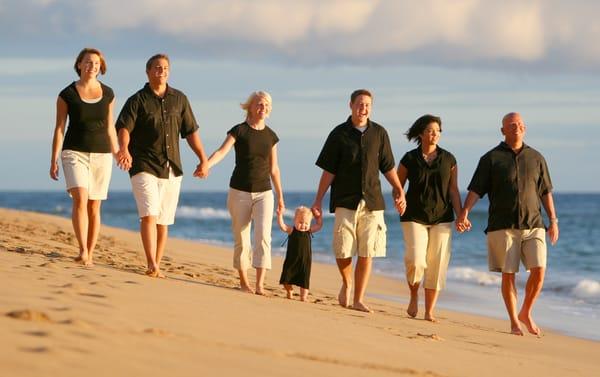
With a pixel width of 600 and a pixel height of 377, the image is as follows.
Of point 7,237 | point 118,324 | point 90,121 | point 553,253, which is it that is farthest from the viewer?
point 553,253

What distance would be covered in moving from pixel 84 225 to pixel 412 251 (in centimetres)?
288

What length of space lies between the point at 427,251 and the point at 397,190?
2.05 feet

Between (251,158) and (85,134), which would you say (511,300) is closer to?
(251,158)

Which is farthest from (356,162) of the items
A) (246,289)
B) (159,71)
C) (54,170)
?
(54,170)

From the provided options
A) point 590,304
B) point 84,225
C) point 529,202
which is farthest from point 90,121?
point 590,304

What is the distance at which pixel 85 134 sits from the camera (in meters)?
9.03

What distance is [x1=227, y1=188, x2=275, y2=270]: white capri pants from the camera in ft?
30.1

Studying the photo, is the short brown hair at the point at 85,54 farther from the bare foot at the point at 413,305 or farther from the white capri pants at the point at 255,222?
the bare foot at the point at 413,305

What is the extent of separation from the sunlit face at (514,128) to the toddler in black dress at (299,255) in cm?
183

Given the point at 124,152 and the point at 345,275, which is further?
the point at 345,275

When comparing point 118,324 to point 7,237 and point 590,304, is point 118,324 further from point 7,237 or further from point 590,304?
point 590,304

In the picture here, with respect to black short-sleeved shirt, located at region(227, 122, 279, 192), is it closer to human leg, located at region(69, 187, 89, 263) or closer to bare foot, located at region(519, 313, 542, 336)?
human leg, located at region(69, 187, 89, 263)

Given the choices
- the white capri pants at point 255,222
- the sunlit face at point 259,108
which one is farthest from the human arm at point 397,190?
the sunlit face at point 259,108

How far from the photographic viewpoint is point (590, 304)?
14383 millimetres
